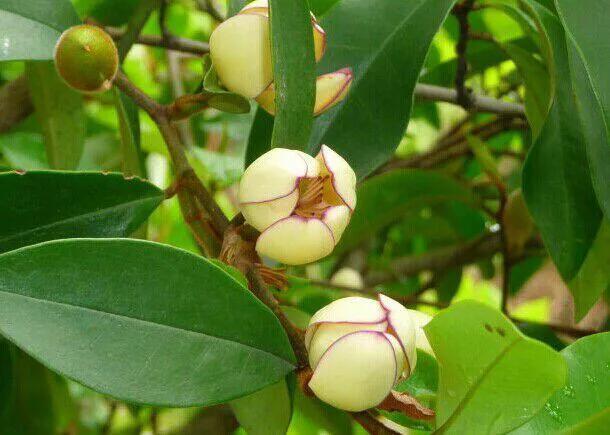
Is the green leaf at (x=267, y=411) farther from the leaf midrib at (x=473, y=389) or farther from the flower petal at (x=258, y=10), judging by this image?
the flower petal at (x=258, y=10)

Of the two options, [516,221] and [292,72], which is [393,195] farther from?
[292,72]

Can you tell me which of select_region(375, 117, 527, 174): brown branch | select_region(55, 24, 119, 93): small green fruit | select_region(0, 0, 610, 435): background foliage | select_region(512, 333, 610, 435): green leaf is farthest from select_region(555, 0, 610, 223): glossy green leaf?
select_region(375, 117, 527, 174): brown branch

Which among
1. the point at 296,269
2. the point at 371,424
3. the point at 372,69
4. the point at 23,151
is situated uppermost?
the point at 372,69

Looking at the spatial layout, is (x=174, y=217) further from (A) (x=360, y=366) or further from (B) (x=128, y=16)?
(A) (x=360, y=366)

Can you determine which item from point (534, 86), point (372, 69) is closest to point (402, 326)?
point (372, 69)

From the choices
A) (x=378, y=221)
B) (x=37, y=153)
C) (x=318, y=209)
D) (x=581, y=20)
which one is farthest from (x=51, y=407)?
(x=581, y=20)

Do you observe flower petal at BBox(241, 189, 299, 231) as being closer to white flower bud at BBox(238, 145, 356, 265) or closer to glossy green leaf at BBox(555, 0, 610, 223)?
white flower bud at BBox(238, 145, 356, 265)

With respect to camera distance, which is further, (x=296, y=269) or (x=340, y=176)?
(x=296, y=269)

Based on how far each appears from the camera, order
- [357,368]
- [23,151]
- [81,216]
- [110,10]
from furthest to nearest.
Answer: [23,151] < [110,10] < [81,216] < [357,368]
